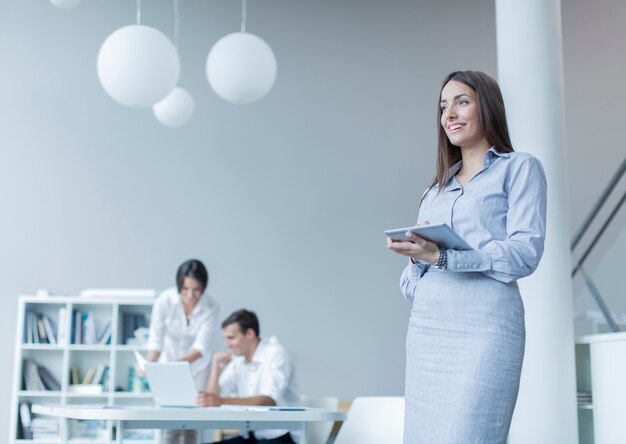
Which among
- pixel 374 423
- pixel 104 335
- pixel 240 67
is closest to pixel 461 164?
pixel 374 423

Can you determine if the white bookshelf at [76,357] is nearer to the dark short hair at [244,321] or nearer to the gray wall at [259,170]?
the gray wall at [259,170]

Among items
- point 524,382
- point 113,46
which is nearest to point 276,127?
point 113,46

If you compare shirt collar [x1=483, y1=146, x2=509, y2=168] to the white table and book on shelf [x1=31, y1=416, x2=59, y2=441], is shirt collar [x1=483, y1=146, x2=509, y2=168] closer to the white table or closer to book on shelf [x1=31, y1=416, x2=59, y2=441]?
the white table

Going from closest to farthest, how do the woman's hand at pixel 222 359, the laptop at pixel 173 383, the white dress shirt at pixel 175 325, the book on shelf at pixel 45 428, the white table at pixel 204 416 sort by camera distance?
the white table at pixel 204 416 < the laptop at pixel 173 383 < the woman's hand at pixel 222 359 < the white dress shirt at pixel 175 325 < the book on shelf at pixel 45 428

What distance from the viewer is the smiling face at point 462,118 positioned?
6.42 ft

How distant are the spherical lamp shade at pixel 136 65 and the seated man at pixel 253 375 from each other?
4.25ft

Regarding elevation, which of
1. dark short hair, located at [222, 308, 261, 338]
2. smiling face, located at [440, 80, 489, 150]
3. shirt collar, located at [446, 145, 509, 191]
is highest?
smiling face, located at [440, 80, 489, 150]

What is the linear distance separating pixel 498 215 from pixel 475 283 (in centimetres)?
18

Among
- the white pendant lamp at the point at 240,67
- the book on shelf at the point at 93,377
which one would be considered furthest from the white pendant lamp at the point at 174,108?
the book on shelf at the point at 93,377

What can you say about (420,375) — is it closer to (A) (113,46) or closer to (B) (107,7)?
(A) (113,46)

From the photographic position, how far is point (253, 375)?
420cm

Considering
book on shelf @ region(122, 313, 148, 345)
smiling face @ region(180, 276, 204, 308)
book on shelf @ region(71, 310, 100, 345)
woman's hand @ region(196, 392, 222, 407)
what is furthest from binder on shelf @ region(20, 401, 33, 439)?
woman's hand @ region(196, 392, 222, 407)

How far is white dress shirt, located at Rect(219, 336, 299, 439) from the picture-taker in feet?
13.0

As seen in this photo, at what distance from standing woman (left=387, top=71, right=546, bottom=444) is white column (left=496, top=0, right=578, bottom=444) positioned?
136cm
